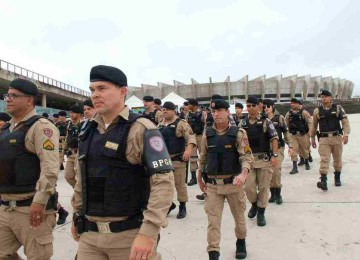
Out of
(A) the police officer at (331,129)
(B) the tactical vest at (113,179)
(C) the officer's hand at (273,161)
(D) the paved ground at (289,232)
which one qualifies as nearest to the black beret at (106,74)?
(B) the tactical vest at (113,179)

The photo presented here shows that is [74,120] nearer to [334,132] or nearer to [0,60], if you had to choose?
[334,132]

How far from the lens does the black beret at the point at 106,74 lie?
7.34ft

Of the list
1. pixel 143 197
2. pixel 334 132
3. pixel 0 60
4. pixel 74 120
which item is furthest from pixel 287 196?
pixel 0 60

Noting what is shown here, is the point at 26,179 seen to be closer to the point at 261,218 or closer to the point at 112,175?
the point at 112,175

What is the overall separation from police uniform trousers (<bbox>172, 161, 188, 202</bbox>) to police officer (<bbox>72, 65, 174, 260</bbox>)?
3686 millimetres

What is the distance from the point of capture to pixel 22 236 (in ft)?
9.73

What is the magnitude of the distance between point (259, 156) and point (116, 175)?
389 centimetres

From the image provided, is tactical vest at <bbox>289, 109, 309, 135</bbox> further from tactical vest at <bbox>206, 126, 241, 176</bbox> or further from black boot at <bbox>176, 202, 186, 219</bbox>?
tactical vest at <bbox>206, 126, 241, 176</bbox>

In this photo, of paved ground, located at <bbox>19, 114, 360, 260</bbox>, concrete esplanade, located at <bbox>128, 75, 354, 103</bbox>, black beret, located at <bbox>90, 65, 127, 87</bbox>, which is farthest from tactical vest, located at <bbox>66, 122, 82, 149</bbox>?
concrete esplanade, located at <bbox>128, 75, 354, 103</bbox>

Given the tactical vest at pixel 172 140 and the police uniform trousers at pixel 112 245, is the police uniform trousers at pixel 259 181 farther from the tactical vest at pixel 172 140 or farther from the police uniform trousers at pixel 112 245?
the police uniform trousers at pixel 112 245

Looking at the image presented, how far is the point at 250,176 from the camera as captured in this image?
18.0 ft

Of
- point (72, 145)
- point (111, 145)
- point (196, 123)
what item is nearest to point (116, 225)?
point (111, 145)

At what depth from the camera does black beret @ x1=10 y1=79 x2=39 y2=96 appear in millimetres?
3236

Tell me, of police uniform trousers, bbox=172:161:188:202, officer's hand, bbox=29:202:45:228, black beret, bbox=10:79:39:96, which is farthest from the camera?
police uniform trousers, bbox=172:161:188:202
